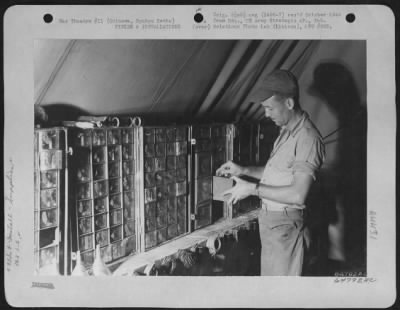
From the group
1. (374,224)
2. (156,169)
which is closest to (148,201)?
(156,169)

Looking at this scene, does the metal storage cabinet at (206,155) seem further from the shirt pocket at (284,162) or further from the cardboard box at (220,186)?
the shirt pocket at (284,162)

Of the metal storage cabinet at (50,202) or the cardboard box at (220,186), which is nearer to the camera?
the metal storage cabinet at (50,202)

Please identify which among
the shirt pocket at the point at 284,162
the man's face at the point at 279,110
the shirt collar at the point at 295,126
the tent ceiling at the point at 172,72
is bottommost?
the shirt pocket at the point at 284,162

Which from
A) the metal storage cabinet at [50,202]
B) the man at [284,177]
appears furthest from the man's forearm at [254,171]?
the metal storage cabinet at [50,202]

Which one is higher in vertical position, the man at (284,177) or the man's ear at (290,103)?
the man's ear at (290,103)

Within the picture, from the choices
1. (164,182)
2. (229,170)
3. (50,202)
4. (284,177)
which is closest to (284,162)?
(284,177)

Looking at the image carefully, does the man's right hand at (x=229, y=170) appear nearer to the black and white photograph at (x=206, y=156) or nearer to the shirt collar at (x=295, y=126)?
the black and white photograph at (x=206, y=156)

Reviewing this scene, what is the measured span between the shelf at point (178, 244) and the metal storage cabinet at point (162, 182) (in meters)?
0.02

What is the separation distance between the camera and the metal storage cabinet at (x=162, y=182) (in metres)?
1.04

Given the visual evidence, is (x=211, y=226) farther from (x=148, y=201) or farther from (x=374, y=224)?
(x=374, y=224)

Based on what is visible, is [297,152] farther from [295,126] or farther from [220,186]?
[220,186]

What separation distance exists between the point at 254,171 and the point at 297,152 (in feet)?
0.38

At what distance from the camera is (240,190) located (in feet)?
3.48

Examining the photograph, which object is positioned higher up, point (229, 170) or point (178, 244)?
point (229, 170)
